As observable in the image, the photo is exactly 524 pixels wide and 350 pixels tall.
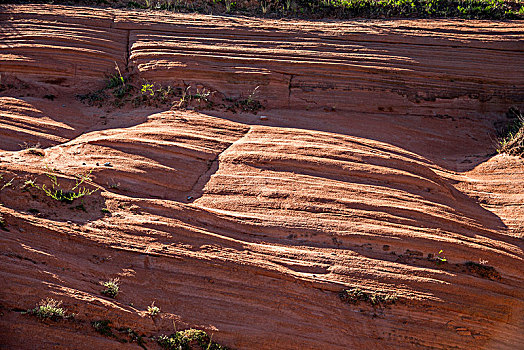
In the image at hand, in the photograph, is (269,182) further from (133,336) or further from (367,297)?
(133,336)

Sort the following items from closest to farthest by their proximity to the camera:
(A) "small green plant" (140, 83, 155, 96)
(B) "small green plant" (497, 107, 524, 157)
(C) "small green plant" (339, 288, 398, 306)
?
(C) "small green plant" (339, 288, 398, 306) < (B) "small green plant" (497, 107, 524, 157) < (A) "small green plant" (140, 83, 155, 96)

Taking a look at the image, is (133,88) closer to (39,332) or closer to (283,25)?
(283,25)

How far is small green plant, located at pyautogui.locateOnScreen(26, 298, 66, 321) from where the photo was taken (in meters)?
3.46

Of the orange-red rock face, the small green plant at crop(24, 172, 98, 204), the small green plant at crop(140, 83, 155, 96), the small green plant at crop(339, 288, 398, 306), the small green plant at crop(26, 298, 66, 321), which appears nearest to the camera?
the small green plant at crop(26, 298, 66, 321)

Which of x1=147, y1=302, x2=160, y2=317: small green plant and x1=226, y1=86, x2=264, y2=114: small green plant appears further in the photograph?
x1=226, y1=86, x2=264, y2=114: small green plant

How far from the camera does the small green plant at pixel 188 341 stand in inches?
139

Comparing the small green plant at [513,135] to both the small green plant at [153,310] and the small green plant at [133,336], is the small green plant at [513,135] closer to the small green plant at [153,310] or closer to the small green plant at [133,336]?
the small green plant at [153,310]

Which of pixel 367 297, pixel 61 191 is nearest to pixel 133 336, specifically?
pixel 61 191

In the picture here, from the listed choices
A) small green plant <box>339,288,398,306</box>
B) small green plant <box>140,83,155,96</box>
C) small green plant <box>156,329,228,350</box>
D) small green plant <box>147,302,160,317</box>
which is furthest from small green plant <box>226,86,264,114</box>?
small green plant <box>156,329,228,350</box>

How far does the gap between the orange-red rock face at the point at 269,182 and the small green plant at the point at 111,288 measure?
6cm

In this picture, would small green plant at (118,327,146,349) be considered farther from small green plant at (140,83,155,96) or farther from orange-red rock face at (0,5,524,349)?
small green plant at (140,83,155,96)

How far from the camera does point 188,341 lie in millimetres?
3586

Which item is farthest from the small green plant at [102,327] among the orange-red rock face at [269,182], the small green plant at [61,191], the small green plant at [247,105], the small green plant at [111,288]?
the small green plant at [247,105]

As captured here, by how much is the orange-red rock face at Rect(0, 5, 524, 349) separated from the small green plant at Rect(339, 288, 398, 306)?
6 cm
